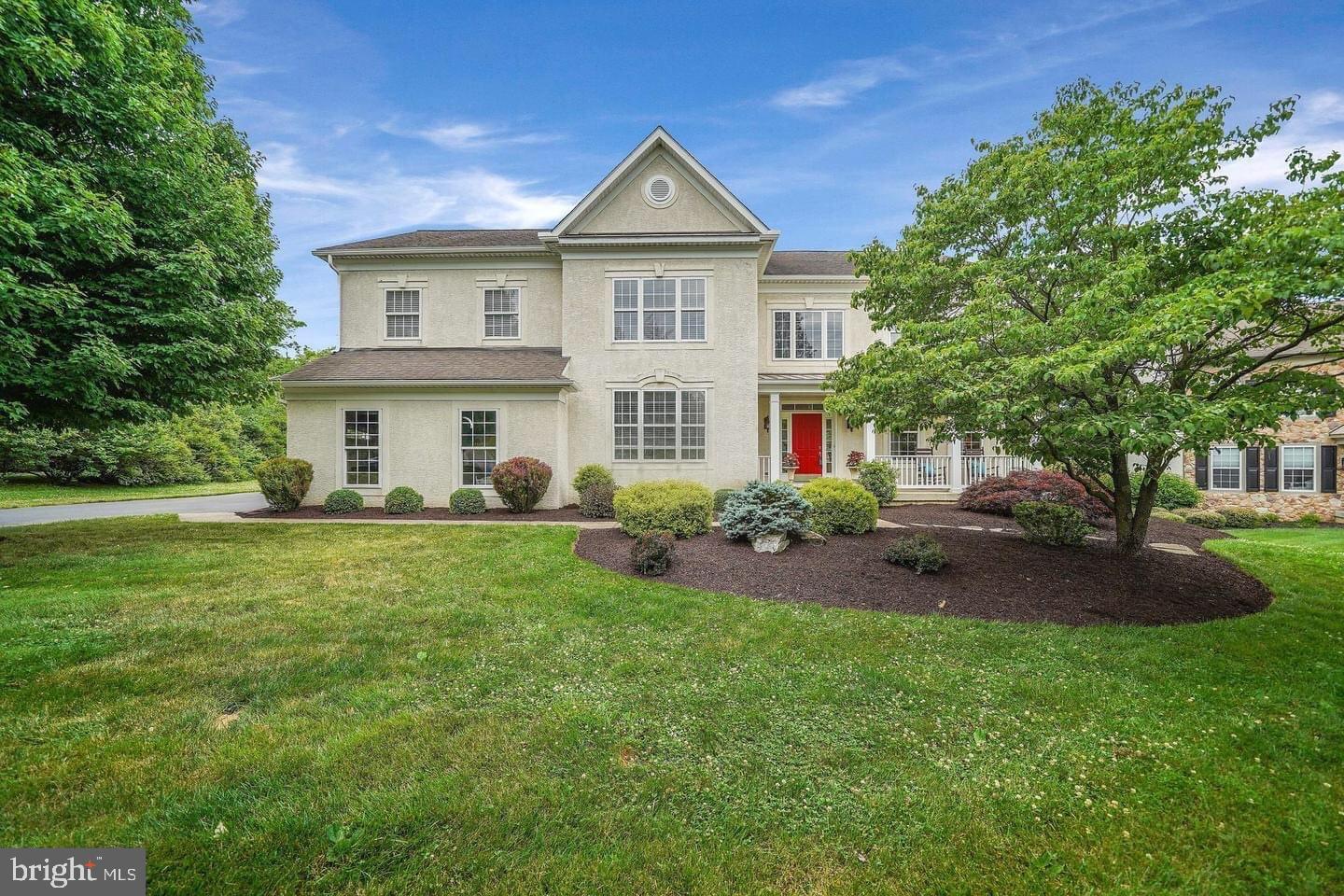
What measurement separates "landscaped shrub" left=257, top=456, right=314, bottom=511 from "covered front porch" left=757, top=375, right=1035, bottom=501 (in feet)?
38.9

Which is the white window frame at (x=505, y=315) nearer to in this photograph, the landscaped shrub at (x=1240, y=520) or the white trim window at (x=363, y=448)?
the white trim window at (x=363, y=448)

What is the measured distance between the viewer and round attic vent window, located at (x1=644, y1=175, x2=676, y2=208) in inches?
569

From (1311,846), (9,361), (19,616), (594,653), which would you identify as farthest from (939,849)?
(9,361)

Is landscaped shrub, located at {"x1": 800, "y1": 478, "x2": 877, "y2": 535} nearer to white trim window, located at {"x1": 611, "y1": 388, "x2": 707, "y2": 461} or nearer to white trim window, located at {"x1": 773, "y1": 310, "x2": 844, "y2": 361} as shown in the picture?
white trim window, located at {"x1": 611, "y1": 388, "x2": 707, "y2": 461}

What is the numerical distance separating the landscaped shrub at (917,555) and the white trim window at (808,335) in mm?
10005

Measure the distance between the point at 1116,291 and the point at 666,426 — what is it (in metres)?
10.2

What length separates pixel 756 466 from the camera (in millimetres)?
14594

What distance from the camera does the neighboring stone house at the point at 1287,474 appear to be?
15.2 metres

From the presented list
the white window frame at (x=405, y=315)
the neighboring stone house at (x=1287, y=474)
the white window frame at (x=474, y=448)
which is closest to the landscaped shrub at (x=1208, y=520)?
the neighboring stone house at (x=1287, y=474)

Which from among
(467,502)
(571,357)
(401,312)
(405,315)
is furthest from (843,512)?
(401,312)

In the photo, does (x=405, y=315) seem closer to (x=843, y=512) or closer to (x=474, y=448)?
(x=474, y=448)

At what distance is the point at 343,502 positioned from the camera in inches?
521

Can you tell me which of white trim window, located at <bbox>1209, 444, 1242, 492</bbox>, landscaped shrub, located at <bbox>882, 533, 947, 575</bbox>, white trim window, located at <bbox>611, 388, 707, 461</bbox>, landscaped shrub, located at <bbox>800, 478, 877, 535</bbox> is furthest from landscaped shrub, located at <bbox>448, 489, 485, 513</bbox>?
white trim window, located at <bbox>1209, 444, 1242, 492</bbox>

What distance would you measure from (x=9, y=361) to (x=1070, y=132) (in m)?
13.9
